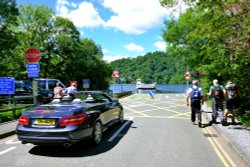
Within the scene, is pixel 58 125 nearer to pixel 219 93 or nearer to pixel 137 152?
pixel 137 152

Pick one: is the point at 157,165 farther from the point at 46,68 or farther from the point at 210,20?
the point at 46,68

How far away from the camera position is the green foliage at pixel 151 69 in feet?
331

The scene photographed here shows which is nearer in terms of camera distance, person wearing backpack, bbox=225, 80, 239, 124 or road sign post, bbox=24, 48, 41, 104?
person wearing backpack, bbox=225, 80, 239, 124

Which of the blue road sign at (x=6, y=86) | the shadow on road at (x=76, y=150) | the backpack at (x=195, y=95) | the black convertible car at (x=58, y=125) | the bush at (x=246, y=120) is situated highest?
the blue road sign at (x=6, y=86)

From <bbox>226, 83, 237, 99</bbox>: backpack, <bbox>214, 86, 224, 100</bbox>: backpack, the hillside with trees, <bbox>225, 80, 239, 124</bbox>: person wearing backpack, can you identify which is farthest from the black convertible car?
the hillside with trees

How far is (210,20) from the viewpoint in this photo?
9.87 m

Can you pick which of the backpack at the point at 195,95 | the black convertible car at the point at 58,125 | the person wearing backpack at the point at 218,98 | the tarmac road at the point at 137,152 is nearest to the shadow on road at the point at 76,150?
the tarmac road at the point at 137,152

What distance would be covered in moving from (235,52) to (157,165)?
5.85 m

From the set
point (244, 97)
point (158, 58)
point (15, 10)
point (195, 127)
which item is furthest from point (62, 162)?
point (158, 58)

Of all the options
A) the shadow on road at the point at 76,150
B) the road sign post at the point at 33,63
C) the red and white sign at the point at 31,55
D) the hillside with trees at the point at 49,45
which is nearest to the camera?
the shadow on road at the point at 76,150

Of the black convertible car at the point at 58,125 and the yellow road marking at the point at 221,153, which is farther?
the black convertible car at the point at 58,125

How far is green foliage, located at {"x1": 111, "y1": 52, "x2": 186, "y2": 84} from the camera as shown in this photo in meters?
101

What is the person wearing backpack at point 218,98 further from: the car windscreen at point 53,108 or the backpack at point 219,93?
the car windscreen at point 53,108

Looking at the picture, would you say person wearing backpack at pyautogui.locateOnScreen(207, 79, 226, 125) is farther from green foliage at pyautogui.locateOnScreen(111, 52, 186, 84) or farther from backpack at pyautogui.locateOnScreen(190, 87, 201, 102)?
green foliage at pyautogui.locateOnScreen(111, 52, 186, 84)
